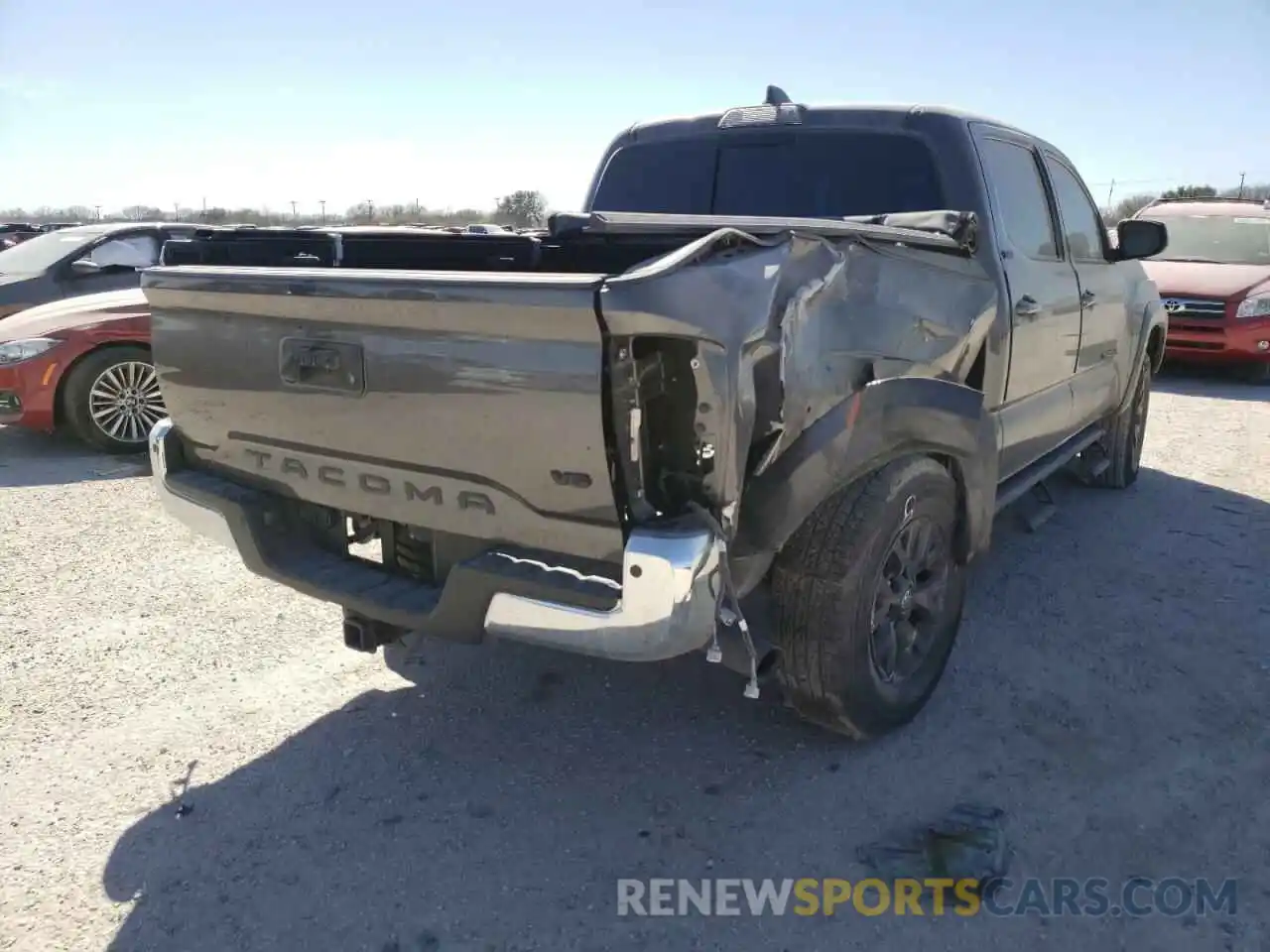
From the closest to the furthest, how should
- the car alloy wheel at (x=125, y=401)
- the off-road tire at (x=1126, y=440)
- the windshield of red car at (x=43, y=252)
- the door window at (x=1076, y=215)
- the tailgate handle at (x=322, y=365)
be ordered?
1. the tailgate handle at (x=322, y=365)
2. the door window at (x=1076, y=215)
3. the off-road tire at (x=1126, y=440)
4. the car alloy wheel at (x=125, y=401)
5. the windshield of red car at (x=43, y=252)

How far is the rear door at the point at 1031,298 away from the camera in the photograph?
13.1 ft

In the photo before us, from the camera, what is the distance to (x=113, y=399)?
281 inches

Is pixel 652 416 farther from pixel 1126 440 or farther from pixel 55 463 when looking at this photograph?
pixel 55 463

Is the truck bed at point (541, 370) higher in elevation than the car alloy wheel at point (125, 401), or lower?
higher

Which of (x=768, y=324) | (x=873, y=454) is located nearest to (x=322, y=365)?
(x=768, y=324)

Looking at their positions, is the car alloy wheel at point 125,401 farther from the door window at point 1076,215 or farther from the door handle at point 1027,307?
the door window at point 1076,215

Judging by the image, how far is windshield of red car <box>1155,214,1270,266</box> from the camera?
37.7 feet

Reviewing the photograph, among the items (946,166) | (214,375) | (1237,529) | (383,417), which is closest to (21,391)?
(214,375)

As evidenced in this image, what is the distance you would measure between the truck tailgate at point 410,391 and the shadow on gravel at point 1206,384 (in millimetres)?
9477

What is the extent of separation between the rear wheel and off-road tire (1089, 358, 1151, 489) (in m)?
6.35

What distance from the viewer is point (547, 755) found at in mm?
3223

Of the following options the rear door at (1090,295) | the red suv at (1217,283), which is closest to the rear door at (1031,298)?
the rear door at (1090,295)

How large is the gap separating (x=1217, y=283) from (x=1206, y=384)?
42.6 inches

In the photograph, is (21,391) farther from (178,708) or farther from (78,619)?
(178,708)
